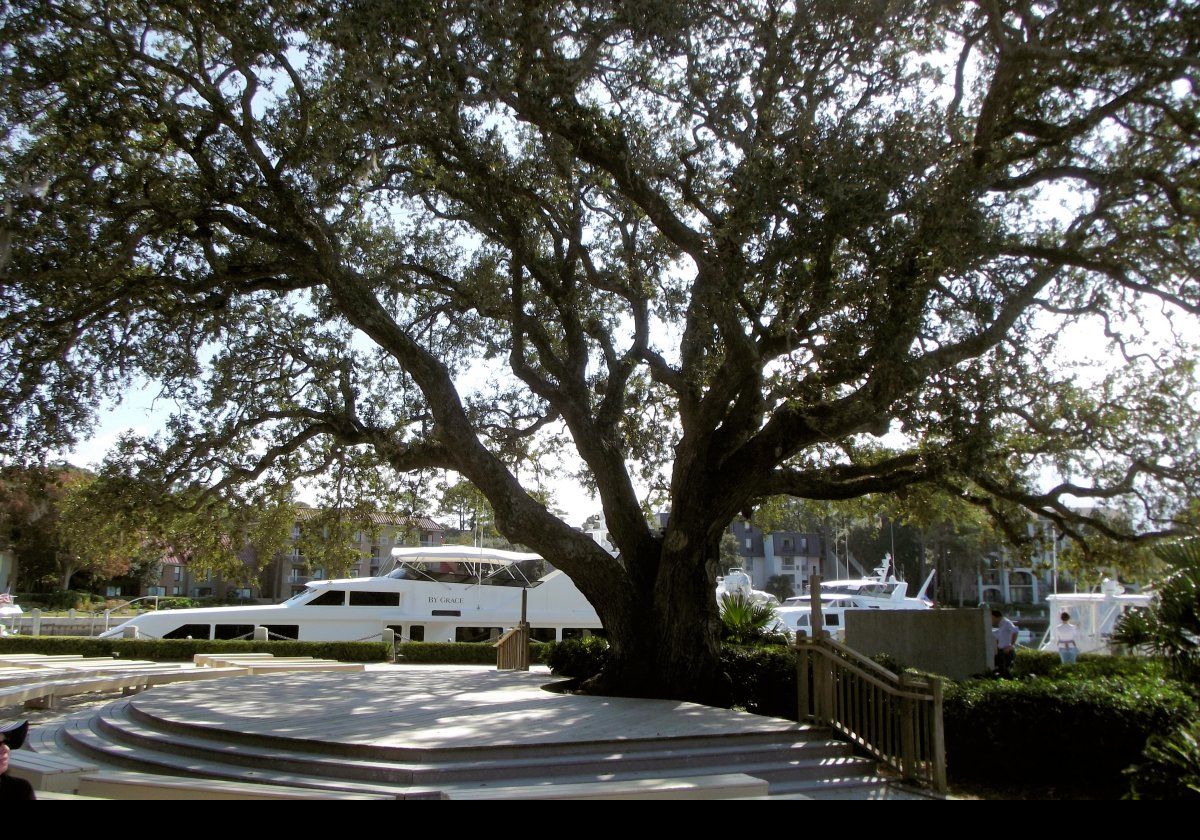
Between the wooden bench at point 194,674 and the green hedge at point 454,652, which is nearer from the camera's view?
the wooden bench at point 194,674

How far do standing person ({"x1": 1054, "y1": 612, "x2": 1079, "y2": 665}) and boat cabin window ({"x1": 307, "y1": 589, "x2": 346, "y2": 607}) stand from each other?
20.7m

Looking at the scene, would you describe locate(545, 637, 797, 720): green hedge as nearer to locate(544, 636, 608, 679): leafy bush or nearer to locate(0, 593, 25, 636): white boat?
locate(544, 636, 608, 679): leafy bush

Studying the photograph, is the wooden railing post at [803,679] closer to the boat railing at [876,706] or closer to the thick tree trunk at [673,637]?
the boat railing at [876,706]

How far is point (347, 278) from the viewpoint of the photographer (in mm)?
13211

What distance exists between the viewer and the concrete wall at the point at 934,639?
13.6 metres

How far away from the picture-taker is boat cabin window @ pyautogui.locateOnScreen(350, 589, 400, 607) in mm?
27891

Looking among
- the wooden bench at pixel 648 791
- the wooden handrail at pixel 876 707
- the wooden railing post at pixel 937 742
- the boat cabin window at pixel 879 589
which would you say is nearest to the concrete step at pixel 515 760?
the wooden handrail at pixel 876 707

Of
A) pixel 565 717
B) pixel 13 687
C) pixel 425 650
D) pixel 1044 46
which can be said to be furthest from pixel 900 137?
pixel 425 650

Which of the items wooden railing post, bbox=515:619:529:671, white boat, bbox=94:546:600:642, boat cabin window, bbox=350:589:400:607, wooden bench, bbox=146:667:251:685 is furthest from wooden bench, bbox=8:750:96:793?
boat cabin window, bbox=350:589:400:607

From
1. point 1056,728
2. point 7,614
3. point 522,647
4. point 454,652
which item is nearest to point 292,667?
point 522,647

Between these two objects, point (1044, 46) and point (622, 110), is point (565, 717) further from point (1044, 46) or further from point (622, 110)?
point (1044, 46)

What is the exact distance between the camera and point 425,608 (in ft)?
92.0

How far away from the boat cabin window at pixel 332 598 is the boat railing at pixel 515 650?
10216 mm

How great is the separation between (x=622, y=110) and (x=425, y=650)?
58.2ft
